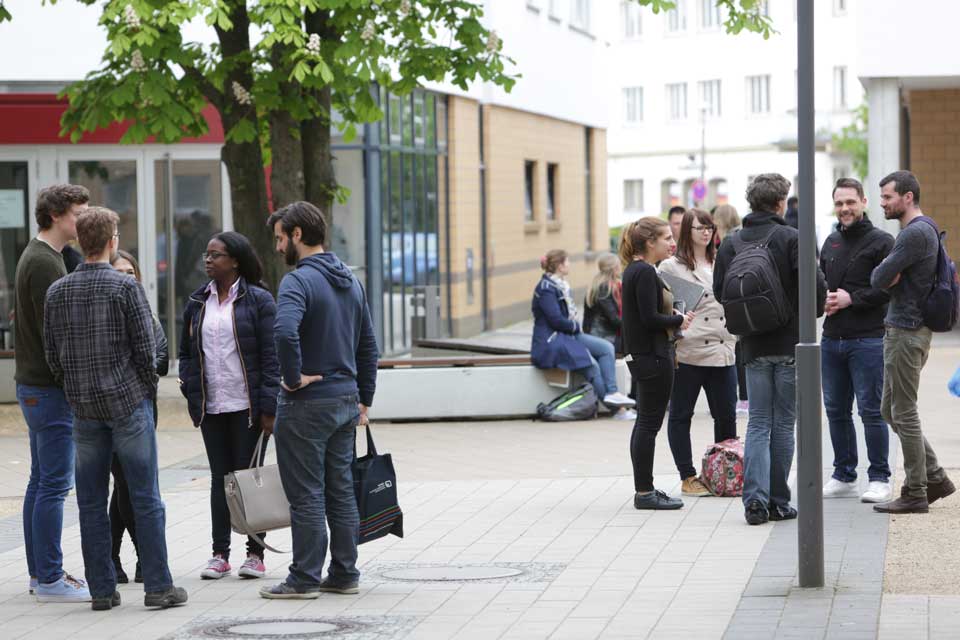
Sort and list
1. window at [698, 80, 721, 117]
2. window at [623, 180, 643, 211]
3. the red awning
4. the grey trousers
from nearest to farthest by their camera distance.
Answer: the grey trousers → the red awning → window at [698, 80, 721, 117] → window at [623, 180, 643, 211]

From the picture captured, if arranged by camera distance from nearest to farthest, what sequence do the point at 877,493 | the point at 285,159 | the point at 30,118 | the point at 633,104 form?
the point at 877,493, the point at 285,159, the point at 30,118, the point at 633,104

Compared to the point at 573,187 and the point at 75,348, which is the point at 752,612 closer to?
the point at 75,348

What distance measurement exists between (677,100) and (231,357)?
64579mm

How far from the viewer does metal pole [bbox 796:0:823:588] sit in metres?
7.37

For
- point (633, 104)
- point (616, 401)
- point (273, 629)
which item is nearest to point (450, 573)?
point (273, 629)

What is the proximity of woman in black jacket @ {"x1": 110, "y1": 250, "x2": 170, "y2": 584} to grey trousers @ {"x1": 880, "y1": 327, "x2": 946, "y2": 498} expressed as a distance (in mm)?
3883

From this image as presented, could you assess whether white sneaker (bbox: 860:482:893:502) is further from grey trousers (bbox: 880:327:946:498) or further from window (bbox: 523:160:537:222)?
window (bbox: 523:160:537:222)

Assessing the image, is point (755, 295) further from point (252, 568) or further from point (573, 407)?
point (573, 407)

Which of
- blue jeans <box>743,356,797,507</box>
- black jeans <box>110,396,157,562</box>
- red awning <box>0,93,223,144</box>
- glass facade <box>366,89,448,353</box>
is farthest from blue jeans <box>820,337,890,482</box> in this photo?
glass facade <box>366,89,448,353</box>

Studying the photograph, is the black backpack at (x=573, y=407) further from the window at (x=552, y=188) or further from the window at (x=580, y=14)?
the window at (x=580, y=14)

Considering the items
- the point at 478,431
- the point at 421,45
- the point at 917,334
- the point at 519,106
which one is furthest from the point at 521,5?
the point at 917,334

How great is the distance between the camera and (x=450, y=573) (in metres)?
8.26

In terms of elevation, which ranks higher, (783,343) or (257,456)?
(783,343)

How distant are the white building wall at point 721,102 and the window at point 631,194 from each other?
7.4 inches
